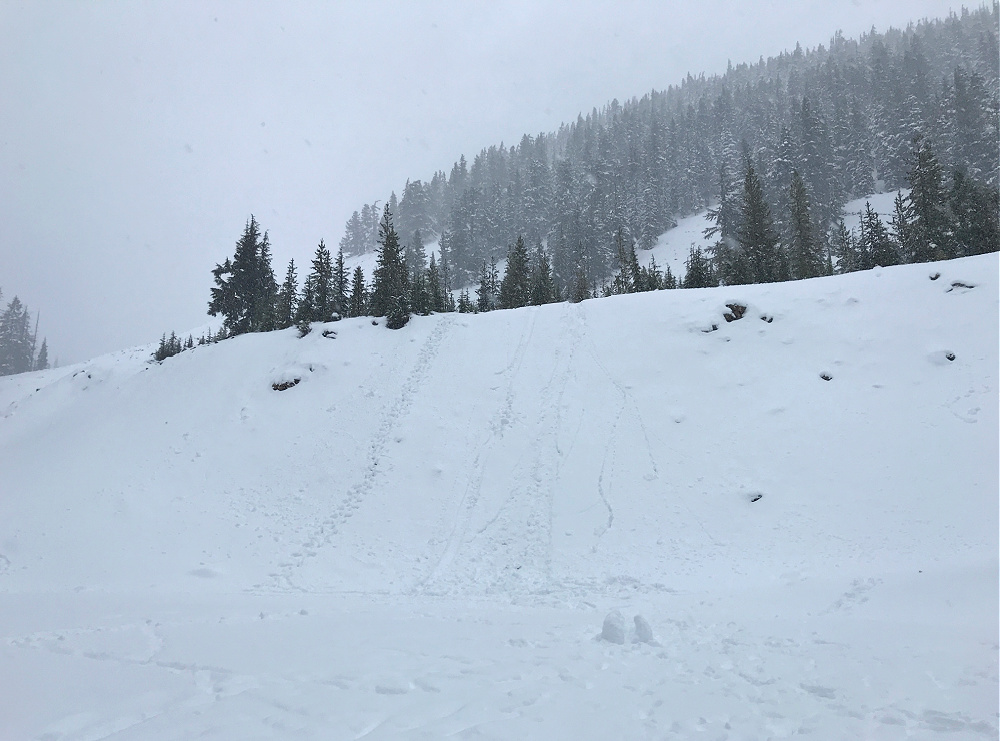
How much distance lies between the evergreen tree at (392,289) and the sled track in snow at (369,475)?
2682 mm

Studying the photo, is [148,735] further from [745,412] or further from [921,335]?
[921,335]

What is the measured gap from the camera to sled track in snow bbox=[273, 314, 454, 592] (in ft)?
42.6

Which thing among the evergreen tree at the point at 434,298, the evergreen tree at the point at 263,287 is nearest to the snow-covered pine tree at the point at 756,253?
the evergreen tree at the point at 434,298

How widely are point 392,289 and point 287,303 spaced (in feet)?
39.4

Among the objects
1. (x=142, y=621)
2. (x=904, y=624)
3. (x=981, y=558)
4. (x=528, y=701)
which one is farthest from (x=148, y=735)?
(x=981, y=558)

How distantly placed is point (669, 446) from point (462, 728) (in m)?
13.5

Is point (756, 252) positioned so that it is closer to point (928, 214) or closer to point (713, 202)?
point (928, 214)

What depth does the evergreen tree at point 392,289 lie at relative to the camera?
28.2 meters

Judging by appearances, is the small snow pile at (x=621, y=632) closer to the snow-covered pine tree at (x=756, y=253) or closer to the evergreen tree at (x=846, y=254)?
the snow-covered pine tree at (x=756, y=253)

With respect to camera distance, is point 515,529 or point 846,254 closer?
point 515,529

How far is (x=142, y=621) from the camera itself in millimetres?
8250

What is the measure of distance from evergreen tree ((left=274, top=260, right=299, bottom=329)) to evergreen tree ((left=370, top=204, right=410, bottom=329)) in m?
6.85

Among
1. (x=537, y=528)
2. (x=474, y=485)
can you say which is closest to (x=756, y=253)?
(x=474, y=485)

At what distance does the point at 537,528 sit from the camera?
1407cm
